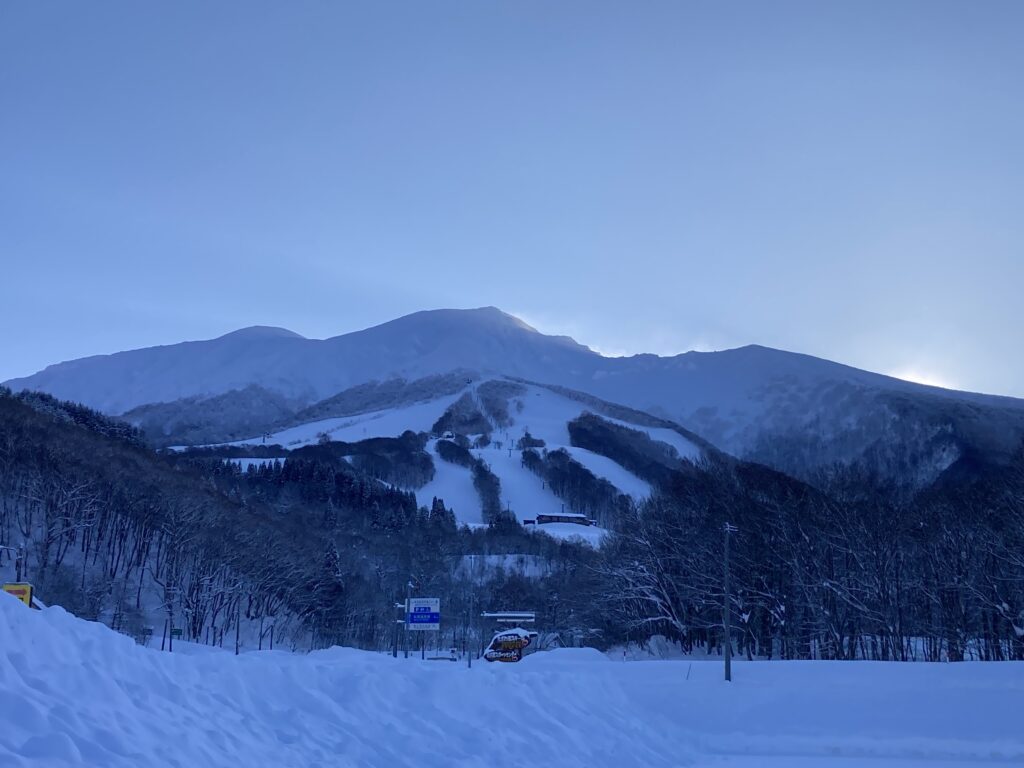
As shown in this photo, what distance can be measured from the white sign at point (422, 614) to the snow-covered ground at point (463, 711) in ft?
42.3

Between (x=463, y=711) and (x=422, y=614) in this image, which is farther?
(x=422, y=614)

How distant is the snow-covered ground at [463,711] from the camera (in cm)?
857

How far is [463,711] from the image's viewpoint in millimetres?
14344

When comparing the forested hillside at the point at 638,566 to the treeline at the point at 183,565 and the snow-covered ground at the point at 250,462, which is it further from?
the snow-covered ground at the point at 250,462

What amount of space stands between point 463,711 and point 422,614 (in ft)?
95.3

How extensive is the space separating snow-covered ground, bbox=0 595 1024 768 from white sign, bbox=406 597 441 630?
12891mm

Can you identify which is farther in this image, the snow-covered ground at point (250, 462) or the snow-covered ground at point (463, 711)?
the snow-covered ground at point (250, 462)

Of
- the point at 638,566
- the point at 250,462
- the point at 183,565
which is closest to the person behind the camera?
the point at 638,566

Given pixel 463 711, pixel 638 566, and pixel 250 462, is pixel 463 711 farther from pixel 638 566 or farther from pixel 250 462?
pixel 250 462

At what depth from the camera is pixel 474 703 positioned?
14836 mm

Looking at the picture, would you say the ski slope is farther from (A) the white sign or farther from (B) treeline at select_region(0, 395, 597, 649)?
(A) the white sign

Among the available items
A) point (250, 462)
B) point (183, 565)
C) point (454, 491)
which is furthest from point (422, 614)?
point (454, 491)

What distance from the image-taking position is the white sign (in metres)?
42.2

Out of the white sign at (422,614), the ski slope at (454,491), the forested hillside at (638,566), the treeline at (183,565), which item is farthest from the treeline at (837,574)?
the ski slope at (454,491)
